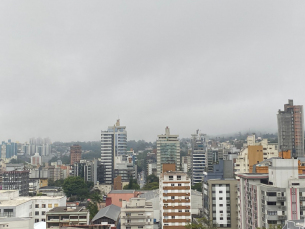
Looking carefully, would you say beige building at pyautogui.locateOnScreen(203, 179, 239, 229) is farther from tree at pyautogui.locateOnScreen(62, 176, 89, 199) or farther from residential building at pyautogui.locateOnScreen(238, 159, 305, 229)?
tree at pyautogui.locateOnScreen(62, 176, 89, 199)

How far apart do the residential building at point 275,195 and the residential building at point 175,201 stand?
6462mm

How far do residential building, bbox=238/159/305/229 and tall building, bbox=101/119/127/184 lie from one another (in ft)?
192

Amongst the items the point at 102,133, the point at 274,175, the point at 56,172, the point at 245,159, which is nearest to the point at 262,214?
the point at 274,175

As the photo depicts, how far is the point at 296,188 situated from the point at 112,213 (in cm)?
1852

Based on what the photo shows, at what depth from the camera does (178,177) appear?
1369 inches

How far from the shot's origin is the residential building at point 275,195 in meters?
24.9

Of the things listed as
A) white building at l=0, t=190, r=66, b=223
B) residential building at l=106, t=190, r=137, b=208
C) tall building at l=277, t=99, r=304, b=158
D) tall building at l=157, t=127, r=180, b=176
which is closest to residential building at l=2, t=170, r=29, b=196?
residential building at l=106, t=190, r=137, b=208

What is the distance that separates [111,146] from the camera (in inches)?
3546

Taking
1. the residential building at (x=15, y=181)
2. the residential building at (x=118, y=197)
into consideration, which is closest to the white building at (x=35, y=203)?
the residential building at (x=118, y=197)

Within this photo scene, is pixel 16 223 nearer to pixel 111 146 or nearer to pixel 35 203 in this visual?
pixel 35 203

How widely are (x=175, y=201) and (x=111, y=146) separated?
57.2 meters

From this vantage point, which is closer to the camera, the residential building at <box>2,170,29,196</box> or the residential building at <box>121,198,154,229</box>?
the residential building at <box>121,198,154,229</box>

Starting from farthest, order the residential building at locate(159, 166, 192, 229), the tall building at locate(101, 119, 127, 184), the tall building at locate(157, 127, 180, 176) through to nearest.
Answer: the tall building at locate(157, 127, 180, 176) → the tall building at locate(101, 119, 127, 184) → the residential building at locate(159, 166, 192, 229)

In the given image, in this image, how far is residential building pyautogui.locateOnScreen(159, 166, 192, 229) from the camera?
1332 inches
